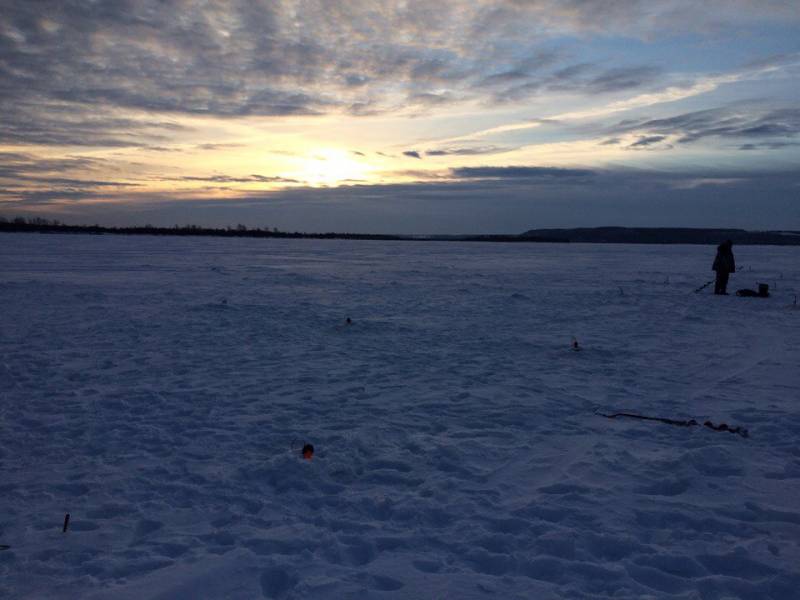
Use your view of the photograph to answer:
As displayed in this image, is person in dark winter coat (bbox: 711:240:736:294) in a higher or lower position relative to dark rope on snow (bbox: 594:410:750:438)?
higher

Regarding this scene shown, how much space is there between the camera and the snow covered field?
11.8 ft

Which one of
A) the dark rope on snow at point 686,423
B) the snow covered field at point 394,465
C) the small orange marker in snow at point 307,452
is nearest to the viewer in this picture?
the snow covered field at point 394,465

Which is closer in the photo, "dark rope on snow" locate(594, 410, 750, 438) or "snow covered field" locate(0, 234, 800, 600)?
"snow covered field" locate(0, 234, 800, 600)

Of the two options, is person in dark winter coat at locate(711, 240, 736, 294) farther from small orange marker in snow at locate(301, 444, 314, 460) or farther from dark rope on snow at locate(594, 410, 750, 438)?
small orange marker in snow at locate(301, 444, 314, 460)

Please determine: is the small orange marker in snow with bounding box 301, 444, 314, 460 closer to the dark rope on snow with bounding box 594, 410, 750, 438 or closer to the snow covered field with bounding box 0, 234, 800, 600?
the snow covered field with bounding box 0, 234, 800, 600

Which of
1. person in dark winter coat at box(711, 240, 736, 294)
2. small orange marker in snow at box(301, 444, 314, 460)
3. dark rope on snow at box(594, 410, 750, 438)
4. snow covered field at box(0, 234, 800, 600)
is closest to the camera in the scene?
snow covered field at box(0, 234, 800, 600)

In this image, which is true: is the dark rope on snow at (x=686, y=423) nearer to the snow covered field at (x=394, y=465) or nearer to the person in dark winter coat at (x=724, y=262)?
the snow covered field at (x=394, y=465)

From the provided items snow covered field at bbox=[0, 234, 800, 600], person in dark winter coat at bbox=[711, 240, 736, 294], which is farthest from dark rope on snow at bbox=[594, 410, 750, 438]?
person in dark winter coat at bbox=[711, 240, 736, 294]

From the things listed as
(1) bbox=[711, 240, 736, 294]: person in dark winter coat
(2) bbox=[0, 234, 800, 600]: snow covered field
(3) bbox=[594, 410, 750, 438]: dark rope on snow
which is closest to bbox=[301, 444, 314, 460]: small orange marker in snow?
(2) bbox=[0, 234, 800, 600]: snow covered field

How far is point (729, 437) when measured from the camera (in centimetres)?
580

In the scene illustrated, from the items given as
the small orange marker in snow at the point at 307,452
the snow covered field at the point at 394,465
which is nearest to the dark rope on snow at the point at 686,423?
the snow covered field at the point at 394,465

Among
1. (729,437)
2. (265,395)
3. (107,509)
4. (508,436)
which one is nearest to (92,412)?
(265,395)

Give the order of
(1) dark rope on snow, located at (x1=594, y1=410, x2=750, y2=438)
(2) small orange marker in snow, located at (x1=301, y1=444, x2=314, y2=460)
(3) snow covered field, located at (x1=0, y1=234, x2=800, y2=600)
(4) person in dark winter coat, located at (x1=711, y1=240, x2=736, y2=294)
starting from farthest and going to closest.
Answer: (4) person in dark winter coat, located at (x1=711, y1=240, x2=736, y2=294) < (1) dark rope on snow, located at (x1=594, y1=410, x2=750, y2=438) < (2) small orange marker in snow, located at (x1=301, y1=444, x2=314, y2=460) < (3) snow covered field, located at (x1=0, y1=234, x2=800, y2=600)

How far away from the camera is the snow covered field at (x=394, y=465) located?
360 centimetres
